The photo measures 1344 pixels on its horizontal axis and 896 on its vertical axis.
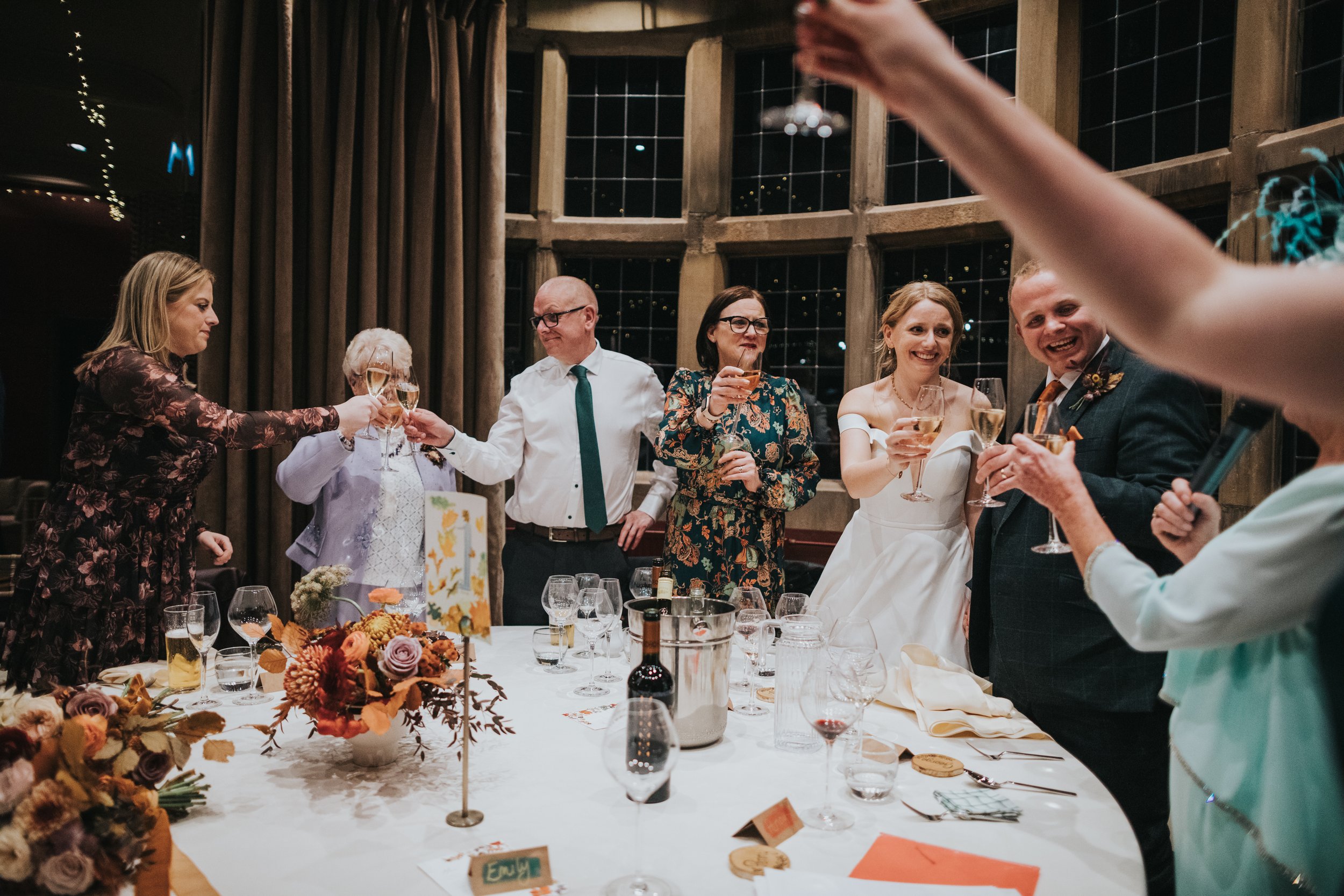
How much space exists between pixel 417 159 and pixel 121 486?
209cm

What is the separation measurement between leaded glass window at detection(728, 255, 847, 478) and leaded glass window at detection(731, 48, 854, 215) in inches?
12.2

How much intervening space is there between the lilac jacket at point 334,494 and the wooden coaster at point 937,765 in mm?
1918

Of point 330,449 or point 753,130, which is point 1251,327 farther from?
point 753,130

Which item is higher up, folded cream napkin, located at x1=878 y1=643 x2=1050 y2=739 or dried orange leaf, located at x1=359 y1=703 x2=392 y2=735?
dried orange leaf, located at x1=359 y1=703 x2=392 y2=735

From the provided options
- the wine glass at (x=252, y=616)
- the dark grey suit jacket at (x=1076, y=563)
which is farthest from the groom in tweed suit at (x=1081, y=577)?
the wine glass at (x=252, y=616)

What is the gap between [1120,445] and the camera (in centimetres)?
191

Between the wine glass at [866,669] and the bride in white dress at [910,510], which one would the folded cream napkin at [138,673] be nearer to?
the wine glass at [866,669]

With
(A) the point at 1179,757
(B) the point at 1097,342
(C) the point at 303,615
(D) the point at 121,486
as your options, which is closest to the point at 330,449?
(D) the point at 121,486

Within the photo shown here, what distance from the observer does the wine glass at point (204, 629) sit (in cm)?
172

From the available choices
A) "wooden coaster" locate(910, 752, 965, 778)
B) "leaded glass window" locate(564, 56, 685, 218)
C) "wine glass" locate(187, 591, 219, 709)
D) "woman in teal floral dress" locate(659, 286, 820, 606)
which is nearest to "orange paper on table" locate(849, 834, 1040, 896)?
"wooden coaster" locate(910, 752, 965, 778)

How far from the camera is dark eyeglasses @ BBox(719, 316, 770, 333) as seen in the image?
2.99 metres

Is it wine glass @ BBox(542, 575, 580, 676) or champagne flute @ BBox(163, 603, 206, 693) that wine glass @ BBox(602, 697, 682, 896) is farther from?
champagne flute @ BBox(163, 603, 206, 693)

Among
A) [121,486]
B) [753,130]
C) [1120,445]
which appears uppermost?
[753,130]

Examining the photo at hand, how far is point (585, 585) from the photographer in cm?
214
